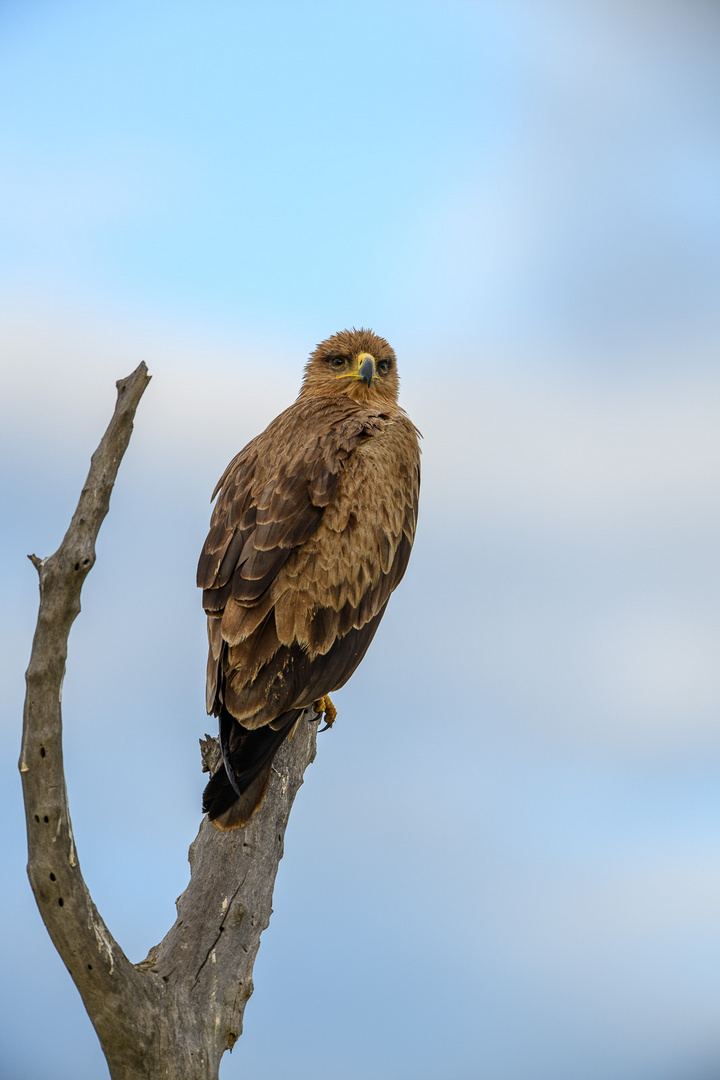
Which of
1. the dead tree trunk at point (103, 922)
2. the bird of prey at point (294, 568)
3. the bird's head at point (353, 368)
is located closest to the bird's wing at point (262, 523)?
the bird of prey at point (294, 568)

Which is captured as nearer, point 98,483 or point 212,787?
point 98,483

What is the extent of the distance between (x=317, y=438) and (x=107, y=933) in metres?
2.41

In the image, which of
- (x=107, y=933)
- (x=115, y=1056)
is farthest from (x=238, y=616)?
(x=115, y=1056)

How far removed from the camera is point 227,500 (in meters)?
4.57

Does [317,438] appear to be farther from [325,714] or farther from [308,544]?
[325,714]

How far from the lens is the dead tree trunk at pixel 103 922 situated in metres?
2.83

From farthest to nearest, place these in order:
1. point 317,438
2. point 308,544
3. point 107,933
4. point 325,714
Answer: point 325,714
point 317,438
point 308,544
point 107,933

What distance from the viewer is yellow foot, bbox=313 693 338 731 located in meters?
4.86

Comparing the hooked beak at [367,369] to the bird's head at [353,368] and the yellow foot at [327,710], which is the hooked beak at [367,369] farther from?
the yellow foot at [327,710]

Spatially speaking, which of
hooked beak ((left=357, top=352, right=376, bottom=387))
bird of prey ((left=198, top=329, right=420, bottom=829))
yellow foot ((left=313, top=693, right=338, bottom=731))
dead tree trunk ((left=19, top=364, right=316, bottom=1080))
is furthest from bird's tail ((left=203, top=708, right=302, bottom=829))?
hooked beak ((left=357, top=352, right=376, bottom=387))

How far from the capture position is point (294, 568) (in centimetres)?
411

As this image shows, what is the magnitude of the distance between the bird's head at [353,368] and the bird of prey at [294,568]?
483mm

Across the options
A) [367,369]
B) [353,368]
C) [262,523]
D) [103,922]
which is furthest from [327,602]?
[353,368]

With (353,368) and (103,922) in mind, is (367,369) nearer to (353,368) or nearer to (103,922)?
(353,368)
